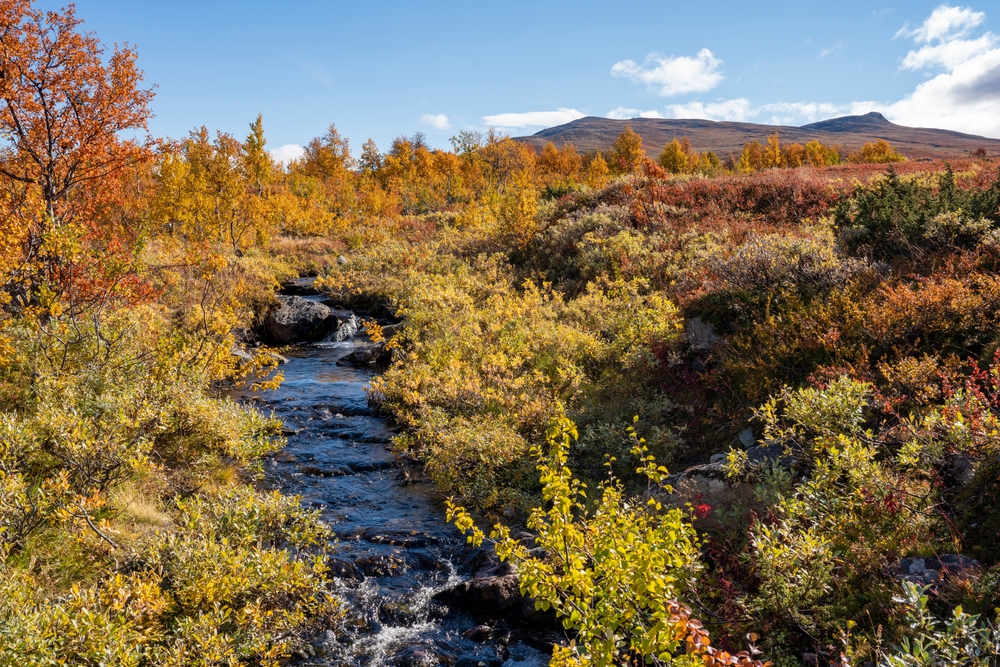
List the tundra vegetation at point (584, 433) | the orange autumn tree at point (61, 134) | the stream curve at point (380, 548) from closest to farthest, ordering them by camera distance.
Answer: the tundra vegetation at point (584, 433) → the stream curve at point (380, 548) → the orange autumn tree at point (61, 134)

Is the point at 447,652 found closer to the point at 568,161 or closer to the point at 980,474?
the point at 980,474

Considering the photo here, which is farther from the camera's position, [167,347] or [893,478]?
[167,347]

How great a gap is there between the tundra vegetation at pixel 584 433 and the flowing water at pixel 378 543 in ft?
1.67

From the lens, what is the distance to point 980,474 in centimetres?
545

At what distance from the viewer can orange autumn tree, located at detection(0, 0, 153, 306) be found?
10.5m

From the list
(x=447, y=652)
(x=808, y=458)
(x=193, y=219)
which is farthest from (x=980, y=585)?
(x=193, y=219)

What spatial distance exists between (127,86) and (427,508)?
1136 cm

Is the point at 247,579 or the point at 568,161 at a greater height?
the point at 568,161

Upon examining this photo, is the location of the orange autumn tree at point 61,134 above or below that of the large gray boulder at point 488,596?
above

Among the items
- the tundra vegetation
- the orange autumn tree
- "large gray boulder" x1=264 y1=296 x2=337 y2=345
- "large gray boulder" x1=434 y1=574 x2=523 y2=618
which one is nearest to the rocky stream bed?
"large gray boulder" x1=434 y1=574 x2=523 y2=618

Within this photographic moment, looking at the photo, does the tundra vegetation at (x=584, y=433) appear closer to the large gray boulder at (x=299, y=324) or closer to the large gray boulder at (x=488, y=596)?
the large gray boulder at (x=488, y=596)

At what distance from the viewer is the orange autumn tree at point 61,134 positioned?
10469 millimetres

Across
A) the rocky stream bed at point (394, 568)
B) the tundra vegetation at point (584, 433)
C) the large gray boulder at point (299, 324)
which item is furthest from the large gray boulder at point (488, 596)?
the large gray boulder at point (299, 324)

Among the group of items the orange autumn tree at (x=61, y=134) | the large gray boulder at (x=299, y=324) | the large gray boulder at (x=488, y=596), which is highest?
the orange autumn tree at (x=61, y=134)
